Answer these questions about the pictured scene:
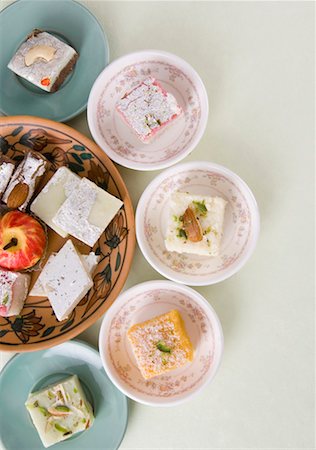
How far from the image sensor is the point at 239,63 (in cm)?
165

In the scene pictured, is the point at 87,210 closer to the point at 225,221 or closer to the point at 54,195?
the point at 54,195

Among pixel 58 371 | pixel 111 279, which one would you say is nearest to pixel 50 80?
pixel 111 279

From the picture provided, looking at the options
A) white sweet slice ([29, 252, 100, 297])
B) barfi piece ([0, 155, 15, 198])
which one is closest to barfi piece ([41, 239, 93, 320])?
white sweet slice ([29, 252, 100, 297])

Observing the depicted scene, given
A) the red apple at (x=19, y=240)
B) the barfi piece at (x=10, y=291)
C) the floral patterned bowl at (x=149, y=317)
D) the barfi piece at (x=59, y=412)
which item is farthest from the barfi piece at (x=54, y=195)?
the barfi piece at (x=59, y=412)

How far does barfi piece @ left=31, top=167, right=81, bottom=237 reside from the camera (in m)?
1.54

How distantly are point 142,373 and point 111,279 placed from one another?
0.92ft

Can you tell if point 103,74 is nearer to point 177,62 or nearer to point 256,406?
point 177,62

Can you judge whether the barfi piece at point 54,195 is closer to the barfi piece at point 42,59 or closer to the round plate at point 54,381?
the barfi piece at point 42,59

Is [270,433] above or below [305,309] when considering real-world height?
below

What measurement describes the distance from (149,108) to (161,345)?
67 cm

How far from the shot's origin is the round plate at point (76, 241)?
5.02 feet

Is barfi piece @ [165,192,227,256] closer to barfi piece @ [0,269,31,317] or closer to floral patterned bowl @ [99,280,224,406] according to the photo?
A: floral patterned bowl @ [99,280,224,406]

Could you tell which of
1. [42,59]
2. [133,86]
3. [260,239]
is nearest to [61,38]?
[42,59]

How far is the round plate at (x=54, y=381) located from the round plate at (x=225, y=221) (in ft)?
1.15
